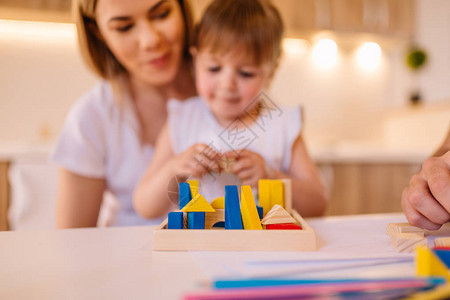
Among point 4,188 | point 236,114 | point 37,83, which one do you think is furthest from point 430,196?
point 37,83

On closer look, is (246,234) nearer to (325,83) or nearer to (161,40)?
(161,40)

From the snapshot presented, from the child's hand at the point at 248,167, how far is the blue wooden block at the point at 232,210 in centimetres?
17

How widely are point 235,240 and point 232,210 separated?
0.05 meters

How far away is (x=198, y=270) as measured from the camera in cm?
37

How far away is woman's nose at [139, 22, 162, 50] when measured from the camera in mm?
942

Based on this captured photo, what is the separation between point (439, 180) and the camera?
0.45 meters

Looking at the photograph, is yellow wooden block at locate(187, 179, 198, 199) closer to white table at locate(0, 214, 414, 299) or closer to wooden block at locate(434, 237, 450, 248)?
white table at locate(0, 214, 414, 299)

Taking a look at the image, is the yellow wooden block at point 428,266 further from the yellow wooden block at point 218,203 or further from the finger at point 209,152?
the finger at point 209,152

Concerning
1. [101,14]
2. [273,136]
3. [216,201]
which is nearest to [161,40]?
[101,14]

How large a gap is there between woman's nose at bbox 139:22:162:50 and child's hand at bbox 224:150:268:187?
1.49ft

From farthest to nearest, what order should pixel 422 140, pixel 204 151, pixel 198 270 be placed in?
1. pixel 422 140
2. pixel 204 151
3. pixel 198 270

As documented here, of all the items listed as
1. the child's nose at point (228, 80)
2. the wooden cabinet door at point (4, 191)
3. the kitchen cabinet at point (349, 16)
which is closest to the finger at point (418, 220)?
the child's nose at point (228, 80)

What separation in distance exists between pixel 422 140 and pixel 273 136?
2230mm

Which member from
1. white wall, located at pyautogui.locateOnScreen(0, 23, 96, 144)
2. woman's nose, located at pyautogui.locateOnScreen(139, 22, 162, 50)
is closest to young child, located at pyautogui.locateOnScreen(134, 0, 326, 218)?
woman's nose, located at pyautogui.locateOnScreen(139, 22, 162, 50)
